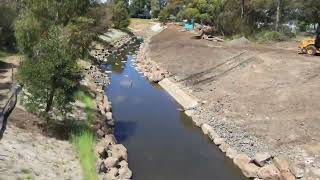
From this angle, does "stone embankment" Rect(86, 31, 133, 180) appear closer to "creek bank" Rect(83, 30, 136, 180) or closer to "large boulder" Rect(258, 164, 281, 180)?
"creek bank" Rect(83, 30, 136, 180)

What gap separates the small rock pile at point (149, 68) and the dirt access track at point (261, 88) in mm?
1052

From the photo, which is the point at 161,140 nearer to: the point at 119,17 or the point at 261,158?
the point at 261,158

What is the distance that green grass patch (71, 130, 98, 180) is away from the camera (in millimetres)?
18706

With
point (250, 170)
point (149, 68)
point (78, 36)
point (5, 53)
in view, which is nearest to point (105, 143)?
point (250, 170)

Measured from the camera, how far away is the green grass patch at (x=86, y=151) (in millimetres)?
18706

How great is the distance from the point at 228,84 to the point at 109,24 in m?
48.3

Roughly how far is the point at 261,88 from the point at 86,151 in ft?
61.6

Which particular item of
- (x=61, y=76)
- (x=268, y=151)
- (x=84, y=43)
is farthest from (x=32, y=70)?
(x=268, y=151)

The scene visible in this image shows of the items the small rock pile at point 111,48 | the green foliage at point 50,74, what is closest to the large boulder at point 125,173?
the green foliage at point 50,74

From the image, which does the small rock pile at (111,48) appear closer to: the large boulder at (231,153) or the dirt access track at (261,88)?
the dirt access track at (261,88)

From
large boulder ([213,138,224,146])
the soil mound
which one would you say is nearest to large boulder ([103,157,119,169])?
large boulder ([213,138,224,146])

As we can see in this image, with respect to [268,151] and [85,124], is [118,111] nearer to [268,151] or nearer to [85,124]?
[85,124]

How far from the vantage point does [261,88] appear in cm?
3575

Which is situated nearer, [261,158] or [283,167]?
[283,167]
